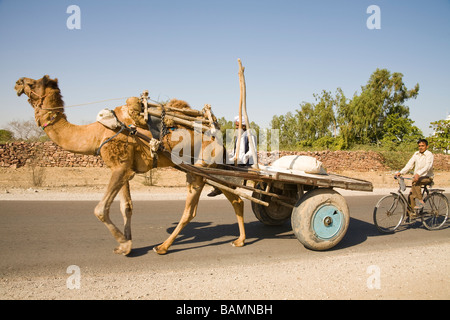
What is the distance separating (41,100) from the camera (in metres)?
4.65

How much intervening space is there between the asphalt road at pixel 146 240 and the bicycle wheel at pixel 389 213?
19cm

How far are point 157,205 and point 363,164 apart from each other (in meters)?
22.1

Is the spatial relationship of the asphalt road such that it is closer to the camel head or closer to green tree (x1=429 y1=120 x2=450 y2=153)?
the camel head

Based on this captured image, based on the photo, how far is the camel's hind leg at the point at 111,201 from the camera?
4.52 meters

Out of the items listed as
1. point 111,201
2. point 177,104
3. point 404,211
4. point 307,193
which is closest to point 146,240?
point 111,201

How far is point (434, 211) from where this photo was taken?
23.7 ft

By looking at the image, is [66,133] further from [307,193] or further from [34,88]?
[307,193]

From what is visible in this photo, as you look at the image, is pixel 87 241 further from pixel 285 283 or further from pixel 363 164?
pixel 363 164

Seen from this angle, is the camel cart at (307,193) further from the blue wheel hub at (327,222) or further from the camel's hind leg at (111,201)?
the camel's hind leg at (111,201)

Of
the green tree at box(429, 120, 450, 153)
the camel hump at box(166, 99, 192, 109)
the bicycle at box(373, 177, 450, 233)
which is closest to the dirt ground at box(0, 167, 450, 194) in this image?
the camel hump at box(166, 99, 192, 109)

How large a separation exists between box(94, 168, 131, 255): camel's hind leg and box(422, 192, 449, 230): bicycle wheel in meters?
6.34

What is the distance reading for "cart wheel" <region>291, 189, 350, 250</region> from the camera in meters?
5.08

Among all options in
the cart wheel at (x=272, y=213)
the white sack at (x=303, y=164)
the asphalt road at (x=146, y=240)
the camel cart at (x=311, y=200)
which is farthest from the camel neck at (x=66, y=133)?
the cart wheel at (x=272, y=213)
